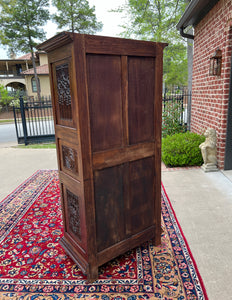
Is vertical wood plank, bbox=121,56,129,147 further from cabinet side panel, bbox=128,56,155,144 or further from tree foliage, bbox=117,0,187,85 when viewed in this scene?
tree foliage, bbox=117,0,187,85

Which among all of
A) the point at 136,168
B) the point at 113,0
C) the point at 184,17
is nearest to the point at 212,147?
the point at 136,168

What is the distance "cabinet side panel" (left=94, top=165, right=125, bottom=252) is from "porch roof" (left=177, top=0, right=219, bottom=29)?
4500 millimetres

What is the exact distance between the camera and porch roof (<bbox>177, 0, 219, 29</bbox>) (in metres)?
4.88

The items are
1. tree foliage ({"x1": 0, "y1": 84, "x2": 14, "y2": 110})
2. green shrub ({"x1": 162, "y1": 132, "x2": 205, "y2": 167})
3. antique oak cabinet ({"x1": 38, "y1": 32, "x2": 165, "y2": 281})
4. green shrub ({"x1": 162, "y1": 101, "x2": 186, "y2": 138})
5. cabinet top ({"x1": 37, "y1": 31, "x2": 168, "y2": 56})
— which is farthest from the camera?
tree foliage ({"x1": 0, "y1": 84, "x2": 14, "y2": 110})

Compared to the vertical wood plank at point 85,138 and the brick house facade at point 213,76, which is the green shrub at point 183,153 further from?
the vertical wood plank at point 85,138

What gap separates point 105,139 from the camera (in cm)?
202

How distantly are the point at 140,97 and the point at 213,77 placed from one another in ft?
11.9

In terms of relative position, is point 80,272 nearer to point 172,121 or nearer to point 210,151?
point 210,151

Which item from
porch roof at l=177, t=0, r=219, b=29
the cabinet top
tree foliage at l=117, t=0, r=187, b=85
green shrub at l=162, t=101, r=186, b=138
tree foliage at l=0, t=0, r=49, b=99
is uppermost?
tree foliage at l=0, t=0, r=49, b=99

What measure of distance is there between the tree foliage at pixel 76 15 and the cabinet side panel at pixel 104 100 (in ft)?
67.1

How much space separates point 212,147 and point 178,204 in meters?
1.80

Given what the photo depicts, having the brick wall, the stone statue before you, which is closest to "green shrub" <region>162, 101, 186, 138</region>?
the brick wall

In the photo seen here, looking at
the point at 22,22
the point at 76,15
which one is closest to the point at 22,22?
the point at 22,22

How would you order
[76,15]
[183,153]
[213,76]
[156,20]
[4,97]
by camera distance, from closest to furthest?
[213,76] → [183,153] → [156,20] → [76,15] → [4,97]
